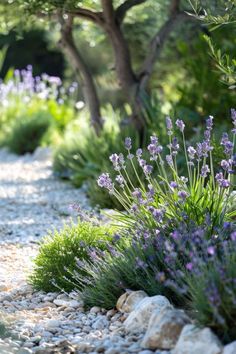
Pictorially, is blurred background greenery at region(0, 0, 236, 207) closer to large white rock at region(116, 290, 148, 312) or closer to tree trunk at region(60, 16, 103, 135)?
tree trunk at region(60, 16, 103, 135)

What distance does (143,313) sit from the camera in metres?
3.48

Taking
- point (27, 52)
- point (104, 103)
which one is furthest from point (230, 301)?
point (27, 52)

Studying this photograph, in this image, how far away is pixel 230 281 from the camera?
3197mm

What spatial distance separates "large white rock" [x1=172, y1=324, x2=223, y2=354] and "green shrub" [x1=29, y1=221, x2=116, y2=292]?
1.24 metres

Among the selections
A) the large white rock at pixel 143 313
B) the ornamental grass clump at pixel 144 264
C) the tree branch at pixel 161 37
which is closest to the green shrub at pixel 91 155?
the tree branch at pixel 161 37

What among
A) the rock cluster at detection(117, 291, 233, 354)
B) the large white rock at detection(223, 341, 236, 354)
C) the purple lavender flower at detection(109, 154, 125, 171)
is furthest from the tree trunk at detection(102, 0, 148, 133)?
the large white rock at detection(223, 341, 236, 354)

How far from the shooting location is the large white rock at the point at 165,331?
10.5 ft

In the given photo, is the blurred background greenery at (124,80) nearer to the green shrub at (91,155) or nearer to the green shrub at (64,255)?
the green shrub at (91,155)

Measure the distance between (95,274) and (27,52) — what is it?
669 inches

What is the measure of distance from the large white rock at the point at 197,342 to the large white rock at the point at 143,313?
1.25 ft

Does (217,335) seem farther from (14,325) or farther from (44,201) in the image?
(44,201)

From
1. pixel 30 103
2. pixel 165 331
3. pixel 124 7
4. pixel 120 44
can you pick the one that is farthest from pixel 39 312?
pixel 30 103

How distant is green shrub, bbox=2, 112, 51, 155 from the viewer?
37.1ft

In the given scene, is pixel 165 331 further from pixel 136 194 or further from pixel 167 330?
pixel 136 194
